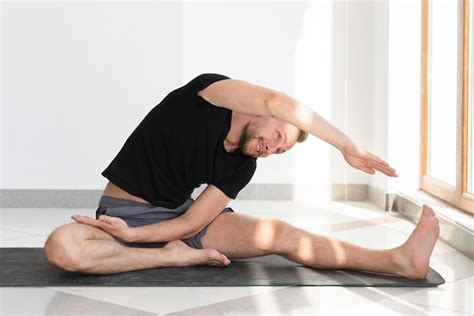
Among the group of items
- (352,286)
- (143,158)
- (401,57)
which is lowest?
(352,286)

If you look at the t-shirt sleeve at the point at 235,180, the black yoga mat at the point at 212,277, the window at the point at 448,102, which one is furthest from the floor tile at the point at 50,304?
the window at the point at 448,102

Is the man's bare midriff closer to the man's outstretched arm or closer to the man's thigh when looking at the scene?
the man's thigh

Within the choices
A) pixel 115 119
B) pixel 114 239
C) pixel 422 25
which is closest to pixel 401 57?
pixel 422 25

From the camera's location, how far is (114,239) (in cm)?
321

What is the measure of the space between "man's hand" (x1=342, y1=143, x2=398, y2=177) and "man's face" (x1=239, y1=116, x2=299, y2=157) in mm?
394

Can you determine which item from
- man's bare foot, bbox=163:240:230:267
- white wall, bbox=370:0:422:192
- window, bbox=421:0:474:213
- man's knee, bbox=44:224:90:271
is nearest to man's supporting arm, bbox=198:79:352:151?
man's bare foot, bbox=163:240:230:267

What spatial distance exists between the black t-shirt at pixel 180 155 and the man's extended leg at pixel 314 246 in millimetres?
159

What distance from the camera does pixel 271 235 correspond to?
3295 millimetres

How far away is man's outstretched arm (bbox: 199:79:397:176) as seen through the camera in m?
2.69

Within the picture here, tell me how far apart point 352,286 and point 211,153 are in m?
0.67

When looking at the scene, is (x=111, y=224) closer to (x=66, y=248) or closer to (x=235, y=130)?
(x=66, y=248)

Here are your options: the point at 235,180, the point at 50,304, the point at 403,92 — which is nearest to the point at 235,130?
the point at 235,180

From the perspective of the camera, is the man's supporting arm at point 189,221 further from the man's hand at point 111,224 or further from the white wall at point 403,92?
the white wall at point 403,92

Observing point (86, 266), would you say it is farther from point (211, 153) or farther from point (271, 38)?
point (271, 38)
